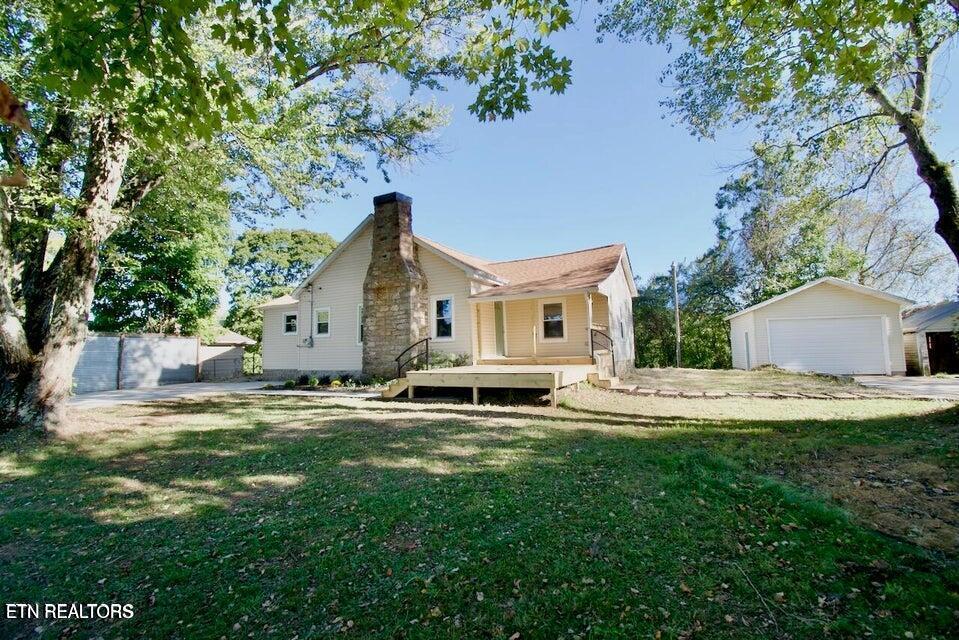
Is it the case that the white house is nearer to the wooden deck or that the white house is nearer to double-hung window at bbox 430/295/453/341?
double-hung window at bbox 430/295/453/341

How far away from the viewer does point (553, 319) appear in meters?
15.8

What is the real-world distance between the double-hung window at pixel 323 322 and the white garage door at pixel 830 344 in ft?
62.1

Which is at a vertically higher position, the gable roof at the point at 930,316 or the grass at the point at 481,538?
the gable roof at the point at 930,316

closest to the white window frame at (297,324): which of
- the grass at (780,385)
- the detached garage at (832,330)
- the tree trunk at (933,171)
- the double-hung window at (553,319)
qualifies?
the double-hung window at (553,319)

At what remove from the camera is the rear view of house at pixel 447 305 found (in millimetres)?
14680

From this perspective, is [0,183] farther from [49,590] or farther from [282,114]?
[282,114]

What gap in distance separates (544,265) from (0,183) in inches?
674

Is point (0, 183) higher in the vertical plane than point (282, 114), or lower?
lower

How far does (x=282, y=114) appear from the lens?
9203mm

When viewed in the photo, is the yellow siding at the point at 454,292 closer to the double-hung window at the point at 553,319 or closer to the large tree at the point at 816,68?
the double-hung window at the point at 553,319

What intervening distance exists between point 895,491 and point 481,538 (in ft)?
11.8

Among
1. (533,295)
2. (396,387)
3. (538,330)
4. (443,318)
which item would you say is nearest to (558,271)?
(538,330)

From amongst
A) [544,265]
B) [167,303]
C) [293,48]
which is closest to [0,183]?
[293,48]

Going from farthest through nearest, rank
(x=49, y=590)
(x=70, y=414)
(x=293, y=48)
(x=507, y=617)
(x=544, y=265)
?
(x=544, y=265)
(x=70, y=414)
(x=293, y=48)
(x=49, y=590)
(x=507, y=617)
